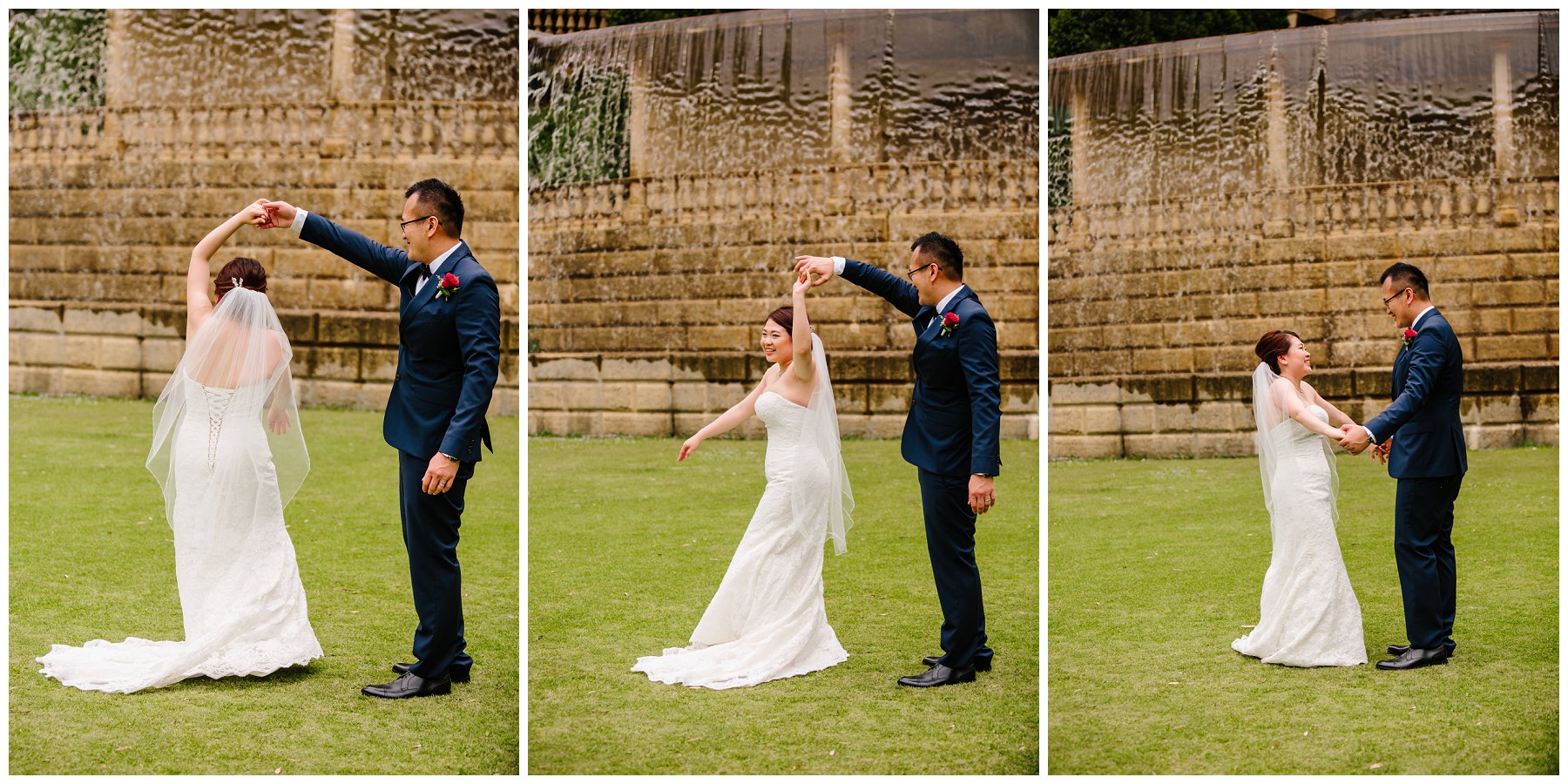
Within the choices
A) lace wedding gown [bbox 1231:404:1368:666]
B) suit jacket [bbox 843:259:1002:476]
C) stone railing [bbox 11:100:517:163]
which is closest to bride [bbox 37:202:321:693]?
suit jacket [bbox 843:259:1002:476]

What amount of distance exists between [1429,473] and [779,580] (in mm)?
2278

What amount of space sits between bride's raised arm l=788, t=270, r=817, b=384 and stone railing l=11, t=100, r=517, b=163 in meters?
6.27

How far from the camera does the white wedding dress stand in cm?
472

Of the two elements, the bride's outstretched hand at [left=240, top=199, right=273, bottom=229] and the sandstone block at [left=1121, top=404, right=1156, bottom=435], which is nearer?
the bride's outstretched hand at [left=240, top=199, right=273, bottom=229]

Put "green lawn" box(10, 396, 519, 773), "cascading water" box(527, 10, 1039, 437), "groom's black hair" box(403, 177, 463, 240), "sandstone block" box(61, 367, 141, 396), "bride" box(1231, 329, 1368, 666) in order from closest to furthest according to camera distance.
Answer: "green lawn" box(10, 396, 519, 773) < "groom's black hair" box(403, 177, 463, 240) < "bride" box(1231, 329, 1368, 666) < "cascading water" box(527, 10, 1039, 437) < "sandstone block" box(61, 367, 141, 396)

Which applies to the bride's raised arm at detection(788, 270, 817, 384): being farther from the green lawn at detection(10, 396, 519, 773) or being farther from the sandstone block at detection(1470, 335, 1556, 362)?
A: the sandstone block at detection(1470, 335, 1556, 362)

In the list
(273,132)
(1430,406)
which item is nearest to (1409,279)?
(1430,406)

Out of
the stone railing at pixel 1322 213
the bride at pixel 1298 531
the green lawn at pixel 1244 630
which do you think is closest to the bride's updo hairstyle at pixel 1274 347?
the bride at pixel 1298 531

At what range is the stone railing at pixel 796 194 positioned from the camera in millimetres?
8883

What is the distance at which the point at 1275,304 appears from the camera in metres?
9.67

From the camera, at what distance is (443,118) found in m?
11.4

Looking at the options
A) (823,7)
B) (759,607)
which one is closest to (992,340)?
(759,607)

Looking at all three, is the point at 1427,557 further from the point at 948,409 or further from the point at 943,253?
the point at 943,253

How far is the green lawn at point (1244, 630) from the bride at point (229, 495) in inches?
101
